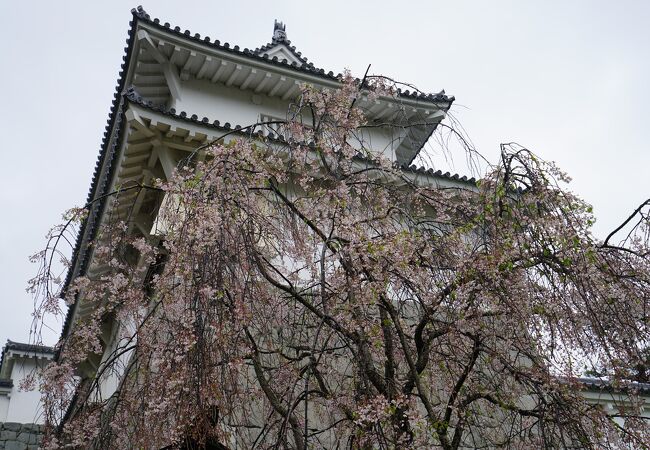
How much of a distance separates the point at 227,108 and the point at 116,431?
20.6ft

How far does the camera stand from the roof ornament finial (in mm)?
11808

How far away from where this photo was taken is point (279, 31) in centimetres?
1234

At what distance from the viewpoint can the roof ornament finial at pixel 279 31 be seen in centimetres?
1181

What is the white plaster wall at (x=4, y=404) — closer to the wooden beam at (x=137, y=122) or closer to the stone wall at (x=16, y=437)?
the stone wall at (x=16, y=437)

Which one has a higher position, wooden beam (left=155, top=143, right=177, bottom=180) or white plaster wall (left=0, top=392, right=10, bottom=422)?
wooden beam (left=155, top=143, right=177, bottom=180)

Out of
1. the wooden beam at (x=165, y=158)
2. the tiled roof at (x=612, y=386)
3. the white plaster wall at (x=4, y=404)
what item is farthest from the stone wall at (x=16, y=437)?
the tiled roof at (x=612, y=386)

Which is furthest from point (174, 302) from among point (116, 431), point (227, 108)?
point (227, 108)

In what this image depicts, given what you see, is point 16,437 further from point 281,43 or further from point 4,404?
point 281,43

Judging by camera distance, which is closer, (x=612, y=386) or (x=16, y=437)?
(x=612, y=386)

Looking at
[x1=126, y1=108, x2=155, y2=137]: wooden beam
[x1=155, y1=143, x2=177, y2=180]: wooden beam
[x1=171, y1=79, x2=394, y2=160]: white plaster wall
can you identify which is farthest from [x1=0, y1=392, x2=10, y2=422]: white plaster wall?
[x1=126, y1=108, x2=155, y2=137]: wooden beam

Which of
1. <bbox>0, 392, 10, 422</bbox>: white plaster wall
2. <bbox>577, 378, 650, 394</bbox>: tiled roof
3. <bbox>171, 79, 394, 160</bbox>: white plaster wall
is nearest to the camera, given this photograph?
<bbox>577, 378, 650, 394</bbox>: tiled roof

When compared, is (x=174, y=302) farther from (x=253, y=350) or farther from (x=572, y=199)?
(x=572, y=199)

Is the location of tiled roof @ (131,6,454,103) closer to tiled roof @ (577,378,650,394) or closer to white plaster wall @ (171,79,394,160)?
white plaster wall @ (171,79,394,160)

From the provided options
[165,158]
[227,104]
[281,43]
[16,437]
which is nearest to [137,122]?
[165,158]
